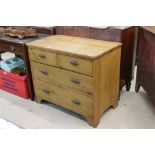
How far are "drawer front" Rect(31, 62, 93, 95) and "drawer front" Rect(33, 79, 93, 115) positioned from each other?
0.06 m

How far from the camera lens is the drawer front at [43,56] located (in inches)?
81.7

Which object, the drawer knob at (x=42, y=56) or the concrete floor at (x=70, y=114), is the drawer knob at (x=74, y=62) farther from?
the concrete floor at (x=70, y=114)

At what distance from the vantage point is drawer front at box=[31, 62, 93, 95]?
1.93m

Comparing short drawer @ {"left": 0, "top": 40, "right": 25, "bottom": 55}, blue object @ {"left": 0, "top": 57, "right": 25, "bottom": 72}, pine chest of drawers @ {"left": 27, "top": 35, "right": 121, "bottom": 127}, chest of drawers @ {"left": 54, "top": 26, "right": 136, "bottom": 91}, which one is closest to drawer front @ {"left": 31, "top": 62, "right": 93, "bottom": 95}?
pine chest of drawers @ {"left": 27, "top": 35, "right": 121, "bottom": 127}

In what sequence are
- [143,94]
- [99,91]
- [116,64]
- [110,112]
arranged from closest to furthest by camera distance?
[99,91] → [116,64] → [110,112] → [143,94]

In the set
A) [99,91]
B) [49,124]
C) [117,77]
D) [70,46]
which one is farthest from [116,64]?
[49,124]

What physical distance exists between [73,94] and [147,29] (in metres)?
0.97

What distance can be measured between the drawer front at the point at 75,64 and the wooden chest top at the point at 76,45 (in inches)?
2.2

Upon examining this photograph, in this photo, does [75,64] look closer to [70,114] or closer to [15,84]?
[70,114]

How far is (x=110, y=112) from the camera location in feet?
7.47

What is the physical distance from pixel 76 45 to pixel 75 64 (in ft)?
0.81

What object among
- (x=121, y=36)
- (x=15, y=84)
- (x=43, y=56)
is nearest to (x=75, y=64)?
(x=43, y=56)

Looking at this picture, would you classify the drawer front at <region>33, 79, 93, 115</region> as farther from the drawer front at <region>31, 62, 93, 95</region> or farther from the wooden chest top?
the wooden chest top

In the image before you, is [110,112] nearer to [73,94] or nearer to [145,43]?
[73,94]
